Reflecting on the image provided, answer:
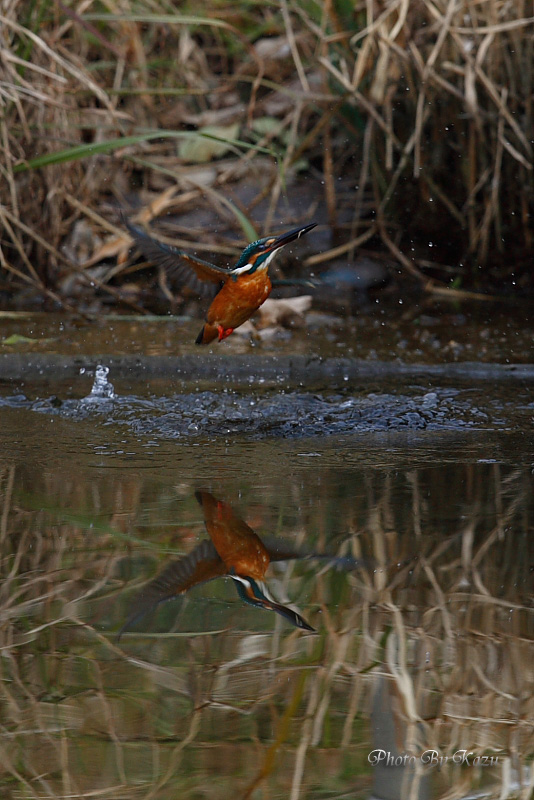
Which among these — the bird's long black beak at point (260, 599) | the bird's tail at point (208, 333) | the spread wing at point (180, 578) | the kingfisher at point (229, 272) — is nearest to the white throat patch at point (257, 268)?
the kingfisher at point (229, 272)

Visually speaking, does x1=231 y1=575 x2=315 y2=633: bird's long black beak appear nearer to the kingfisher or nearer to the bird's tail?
the kingfisher

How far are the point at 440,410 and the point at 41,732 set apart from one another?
1880 mm

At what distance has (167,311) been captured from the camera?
15.2 ft

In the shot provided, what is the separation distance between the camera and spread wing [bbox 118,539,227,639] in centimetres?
180

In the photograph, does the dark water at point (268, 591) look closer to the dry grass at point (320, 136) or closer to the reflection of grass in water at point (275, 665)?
the reflection of grass in water at point (275, 665)

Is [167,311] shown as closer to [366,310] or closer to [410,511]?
[366,310]

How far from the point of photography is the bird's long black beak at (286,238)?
270 centimetres

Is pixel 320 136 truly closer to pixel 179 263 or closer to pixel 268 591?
pixel 179 263

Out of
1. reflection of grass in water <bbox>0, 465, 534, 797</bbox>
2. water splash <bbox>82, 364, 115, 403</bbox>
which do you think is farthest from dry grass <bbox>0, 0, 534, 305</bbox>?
reflection of grass in water <bbox>0, 465, 534, 797</bbox>

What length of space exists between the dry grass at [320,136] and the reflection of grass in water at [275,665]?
2.14 metres

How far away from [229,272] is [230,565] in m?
1.14

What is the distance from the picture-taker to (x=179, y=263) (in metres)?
2.98

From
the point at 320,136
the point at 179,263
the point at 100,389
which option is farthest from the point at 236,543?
the point at 320,136

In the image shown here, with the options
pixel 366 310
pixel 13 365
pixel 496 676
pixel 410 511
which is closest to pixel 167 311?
pixel 366 310
